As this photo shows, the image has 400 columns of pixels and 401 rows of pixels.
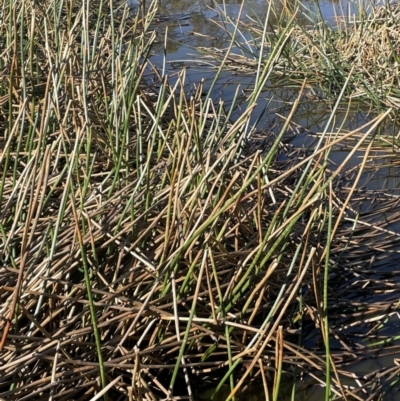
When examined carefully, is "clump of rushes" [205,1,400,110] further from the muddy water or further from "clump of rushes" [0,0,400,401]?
"clump of rushes" [0,0,400,401]

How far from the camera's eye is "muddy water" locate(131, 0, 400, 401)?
1479 millimetres

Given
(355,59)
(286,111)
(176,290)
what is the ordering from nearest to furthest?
(176,290), (355,59), (286,111)

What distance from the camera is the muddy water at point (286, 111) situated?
4.85ft

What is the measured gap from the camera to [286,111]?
3.38m

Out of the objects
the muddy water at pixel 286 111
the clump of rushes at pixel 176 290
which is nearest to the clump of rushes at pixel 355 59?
the muddy water at pixel 286 111

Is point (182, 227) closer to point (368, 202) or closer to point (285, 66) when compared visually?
point (368, 202)

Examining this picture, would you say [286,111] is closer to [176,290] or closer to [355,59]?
[355,59]

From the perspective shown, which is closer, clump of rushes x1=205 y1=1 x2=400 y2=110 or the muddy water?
the muddy water

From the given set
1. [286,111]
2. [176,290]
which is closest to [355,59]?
[286,111]

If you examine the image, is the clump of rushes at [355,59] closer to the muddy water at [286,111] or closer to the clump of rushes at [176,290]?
the muddy water at [286,111]

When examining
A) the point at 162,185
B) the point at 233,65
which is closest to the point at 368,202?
the point at 162,185

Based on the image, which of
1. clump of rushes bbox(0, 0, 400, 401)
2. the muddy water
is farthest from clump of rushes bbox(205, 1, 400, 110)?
clump of rushes bbox(0, 0, 400, 401)

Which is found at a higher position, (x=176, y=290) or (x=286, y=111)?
(x=176, y=290)

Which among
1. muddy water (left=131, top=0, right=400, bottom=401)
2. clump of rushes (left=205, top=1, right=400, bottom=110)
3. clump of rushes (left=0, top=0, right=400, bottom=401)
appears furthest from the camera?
clump of rushes (left=205, top=1, right=400, bottom=110)
